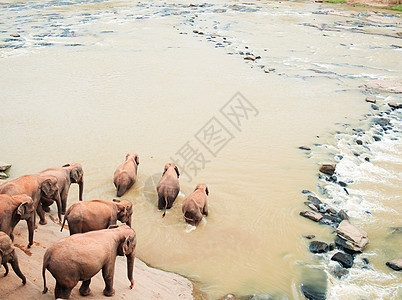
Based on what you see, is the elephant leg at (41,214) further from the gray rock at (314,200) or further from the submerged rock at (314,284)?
the gray rock at (314,200)

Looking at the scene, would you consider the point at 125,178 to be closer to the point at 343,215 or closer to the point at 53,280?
the point at 53,280

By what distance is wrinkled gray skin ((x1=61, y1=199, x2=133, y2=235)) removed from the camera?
506 centimetres

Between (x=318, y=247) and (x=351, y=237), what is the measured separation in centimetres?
66

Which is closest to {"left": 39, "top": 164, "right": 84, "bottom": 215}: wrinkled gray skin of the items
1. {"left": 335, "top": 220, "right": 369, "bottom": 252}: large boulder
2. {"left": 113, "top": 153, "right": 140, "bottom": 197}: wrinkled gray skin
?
{"left": 113, "top": 153, "right": 140, "bottom": 197}: wrinkled gray skin

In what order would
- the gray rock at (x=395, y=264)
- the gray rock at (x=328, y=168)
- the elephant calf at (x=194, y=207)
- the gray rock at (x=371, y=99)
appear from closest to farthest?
1. the gray rock at (x=395, y=264)
2. the elephant calf at (x=194, y=207)
3. the gray rock at (x=328, y=168)
4. the gray rock at (x=371, y=99)

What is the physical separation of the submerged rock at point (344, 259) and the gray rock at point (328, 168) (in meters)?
2.96

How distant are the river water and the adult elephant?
1551mm

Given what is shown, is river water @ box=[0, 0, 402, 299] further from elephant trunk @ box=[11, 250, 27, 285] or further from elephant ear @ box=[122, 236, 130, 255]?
elephant trunk @ box=[11, 250, 27, 285]

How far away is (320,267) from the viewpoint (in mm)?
5844

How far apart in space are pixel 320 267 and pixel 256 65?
43.0 ft

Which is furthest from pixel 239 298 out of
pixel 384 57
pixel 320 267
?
pixel 384 57

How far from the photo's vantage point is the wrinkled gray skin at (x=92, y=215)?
5.06m

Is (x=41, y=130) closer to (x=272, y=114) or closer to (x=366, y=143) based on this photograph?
(x=272, y=114)

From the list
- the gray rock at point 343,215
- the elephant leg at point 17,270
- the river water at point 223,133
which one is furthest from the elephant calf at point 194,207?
the elephant leg at point 17,270
